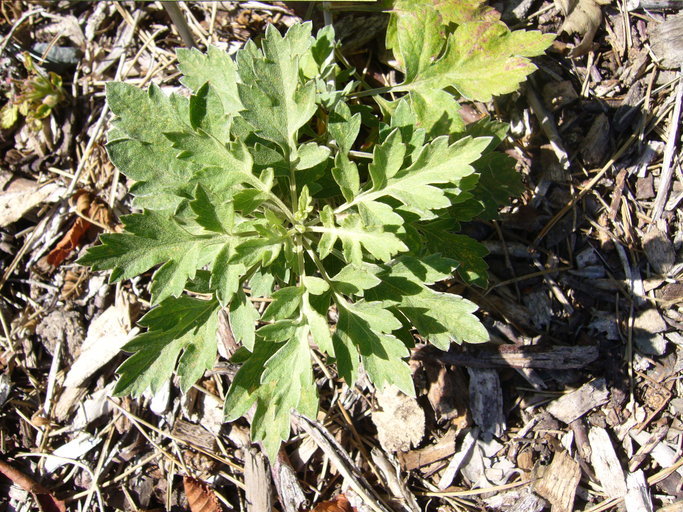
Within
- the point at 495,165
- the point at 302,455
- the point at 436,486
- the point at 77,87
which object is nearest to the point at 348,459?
the point at 302,455

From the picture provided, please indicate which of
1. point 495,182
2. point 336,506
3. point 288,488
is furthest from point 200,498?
point 495,182

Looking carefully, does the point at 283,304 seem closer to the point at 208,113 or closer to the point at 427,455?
the point at 208,113

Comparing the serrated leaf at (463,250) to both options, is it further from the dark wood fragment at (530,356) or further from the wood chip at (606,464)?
the wood chip at (606,464)

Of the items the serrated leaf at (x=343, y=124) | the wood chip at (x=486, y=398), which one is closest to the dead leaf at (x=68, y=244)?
the serrated leaf at (x=343, y=124)

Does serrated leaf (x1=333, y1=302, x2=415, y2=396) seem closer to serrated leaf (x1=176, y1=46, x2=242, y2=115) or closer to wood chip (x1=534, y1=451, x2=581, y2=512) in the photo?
serrated leaf (x1=176, y1=46, x2=242, y2=115)

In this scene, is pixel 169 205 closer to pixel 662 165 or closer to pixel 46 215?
pixel 46 215
